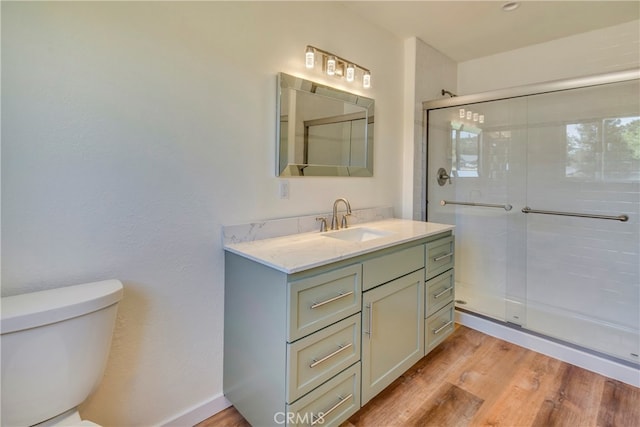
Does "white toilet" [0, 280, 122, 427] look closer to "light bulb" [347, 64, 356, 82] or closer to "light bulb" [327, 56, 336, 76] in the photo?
"light bulb" [327, 56, 336, 76]

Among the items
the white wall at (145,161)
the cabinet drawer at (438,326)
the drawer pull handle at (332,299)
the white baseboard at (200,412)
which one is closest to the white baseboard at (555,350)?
the cabinet drawer at (438,326)

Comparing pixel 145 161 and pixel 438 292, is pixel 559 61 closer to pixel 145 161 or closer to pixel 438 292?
pixel 438 292

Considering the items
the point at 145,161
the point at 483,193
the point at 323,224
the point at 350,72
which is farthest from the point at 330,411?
the point at 483,193

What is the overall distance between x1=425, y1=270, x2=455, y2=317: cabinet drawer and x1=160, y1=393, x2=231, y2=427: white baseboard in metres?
1.23

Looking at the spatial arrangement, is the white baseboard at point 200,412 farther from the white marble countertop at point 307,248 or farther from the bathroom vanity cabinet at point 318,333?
the white marble countertop at point 307,248

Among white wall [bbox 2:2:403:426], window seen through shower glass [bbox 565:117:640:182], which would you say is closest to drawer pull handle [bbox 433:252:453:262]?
white wall [bbox 2:2:403:426]

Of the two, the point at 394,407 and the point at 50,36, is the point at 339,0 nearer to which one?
the point at 50,36

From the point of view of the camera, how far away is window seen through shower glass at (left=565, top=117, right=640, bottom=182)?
229cm

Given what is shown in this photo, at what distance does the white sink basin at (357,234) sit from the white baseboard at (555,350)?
45.4 inches

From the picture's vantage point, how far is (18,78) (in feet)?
3.31

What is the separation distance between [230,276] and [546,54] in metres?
3.09

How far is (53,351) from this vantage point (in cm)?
93

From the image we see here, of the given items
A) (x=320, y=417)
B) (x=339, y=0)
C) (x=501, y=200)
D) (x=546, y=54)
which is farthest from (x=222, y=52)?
(x=546, y=54)

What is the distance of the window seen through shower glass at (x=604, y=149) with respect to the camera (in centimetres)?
229
